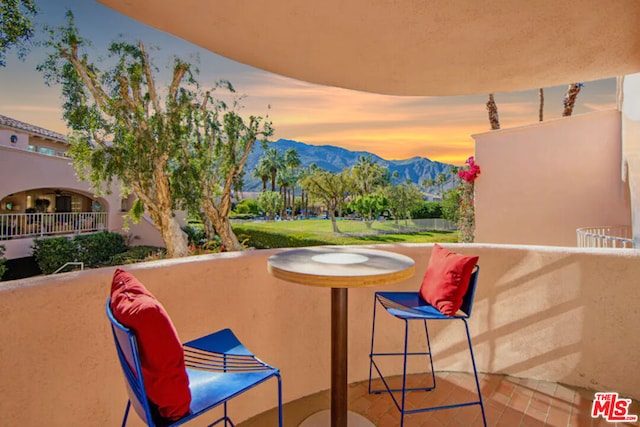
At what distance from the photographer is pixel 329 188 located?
2503 cm

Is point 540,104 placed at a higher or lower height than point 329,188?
higher

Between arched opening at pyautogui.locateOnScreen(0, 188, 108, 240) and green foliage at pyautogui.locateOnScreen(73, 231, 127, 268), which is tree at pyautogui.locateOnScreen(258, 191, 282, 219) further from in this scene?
green foliage at pyautogui.locateOnScreen(73, 231, 127, 268)

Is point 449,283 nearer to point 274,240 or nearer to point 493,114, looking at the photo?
point 493,114

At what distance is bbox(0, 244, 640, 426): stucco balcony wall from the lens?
1.37 meters

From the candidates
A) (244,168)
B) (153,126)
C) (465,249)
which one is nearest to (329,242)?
(244,168)

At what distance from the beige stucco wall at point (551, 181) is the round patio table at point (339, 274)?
6.04m

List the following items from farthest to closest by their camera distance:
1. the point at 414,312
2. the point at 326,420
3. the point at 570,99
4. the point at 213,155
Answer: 1. the point at 570,99
2. the point at 213,155
3. the point at 326,420
4. the point at 414,312

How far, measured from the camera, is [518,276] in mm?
2518

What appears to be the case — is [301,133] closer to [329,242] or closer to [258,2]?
[329,242]

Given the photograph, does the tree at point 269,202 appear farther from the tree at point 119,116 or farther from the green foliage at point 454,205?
the tree at point 119,116

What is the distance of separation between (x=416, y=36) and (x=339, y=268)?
1.63m

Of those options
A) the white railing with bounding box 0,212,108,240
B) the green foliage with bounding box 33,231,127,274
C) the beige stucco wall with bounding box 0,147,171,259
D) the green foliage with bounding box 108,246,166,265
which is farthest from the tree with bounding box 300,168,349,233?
the beige stucco wall with bounding box 0,147,171,259

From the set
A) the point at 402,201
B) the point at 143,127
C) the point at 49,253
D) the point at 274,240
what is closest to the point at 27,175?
the point at 49,253

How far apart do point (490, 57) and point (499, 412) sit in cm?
237
